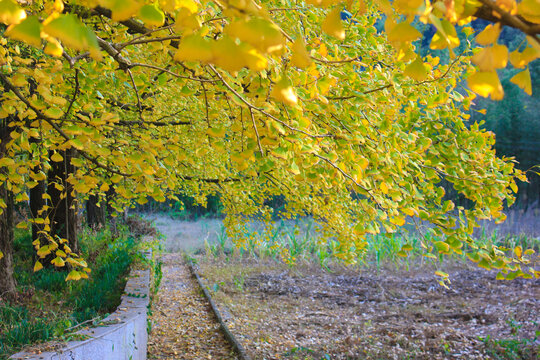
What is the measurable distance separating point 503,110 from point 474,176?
14947 millimetres

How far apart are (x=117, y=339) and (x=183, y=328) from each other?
2.84 meters

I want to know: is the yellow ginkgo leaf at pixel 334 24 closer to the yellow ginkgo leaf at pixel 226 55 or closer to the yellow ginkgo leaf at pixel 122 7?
the yellow ginkgo leaf at pixel 226 55

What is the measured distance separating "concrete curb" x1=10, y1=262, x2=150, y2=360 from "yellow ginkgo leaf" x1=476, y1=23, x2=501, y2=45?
2.79 metres

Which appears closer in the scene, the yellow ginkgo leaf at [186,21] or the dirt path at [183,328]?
the yellow ginkgo leaf at [186,21]

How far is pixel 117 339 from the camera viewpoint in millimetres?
3086

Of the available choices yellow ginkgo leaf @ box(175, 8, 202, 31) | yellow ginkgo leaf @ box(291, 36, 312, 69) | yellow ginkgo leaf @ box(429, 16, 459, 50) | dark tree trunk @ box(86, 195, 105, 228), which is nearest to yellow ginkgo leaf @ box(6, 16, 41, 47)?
yellow ginkgo leaf @ box(175, 8, 202, 31)

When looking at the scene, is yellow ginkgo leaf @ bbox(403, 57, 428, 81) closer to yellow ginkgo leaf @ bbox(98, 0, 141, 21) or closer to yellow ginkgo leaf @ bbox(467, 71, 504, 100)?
yellow ginkgo leaf @ bbox(467, 71, 504, 100)

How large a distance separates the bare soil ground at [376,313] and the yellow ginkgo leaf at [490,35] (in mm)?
4497

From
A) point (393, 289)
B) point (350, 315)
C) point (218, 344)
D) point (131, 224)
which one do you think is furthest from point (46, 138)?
point (131, 224)

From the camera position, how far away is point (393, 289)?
7.90 meters

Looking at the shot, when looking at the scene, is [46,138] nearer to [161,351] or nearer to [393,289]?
[161,351]

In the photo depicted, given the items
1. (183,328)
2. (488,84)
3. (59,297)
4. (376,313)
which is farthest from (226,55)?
(376,313)

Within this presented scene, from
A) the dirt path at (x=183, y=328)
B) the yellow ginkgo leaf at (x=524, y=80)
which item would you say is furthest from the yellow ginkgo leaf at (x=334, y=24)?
the dirt path at (x=183, y=328)

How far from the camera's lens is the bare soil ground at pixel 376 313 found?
486 centimetres
